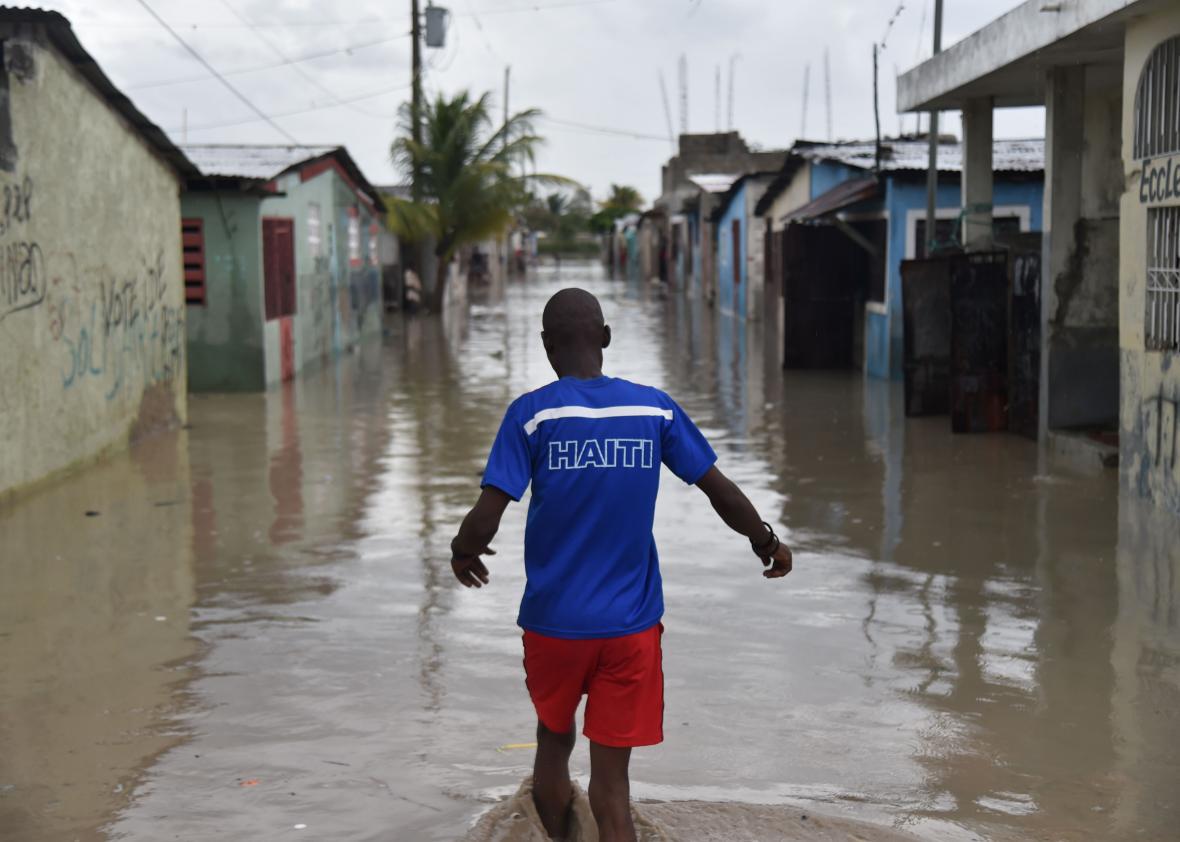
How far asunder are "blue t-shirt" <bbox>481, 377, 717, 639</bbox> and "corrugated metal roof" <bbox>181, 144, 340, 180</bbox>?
1314cm

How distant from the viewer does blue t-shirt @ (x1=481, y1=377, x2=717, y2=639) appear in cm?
360

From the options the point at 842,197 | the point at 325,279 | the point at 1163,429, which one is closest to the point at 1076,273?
the point at 1163,429

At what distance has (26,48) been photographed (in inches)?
396

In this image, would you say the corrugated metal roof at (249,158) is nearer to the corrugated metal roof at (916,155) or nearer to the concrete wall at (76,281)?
the concrete wall at (76,281)

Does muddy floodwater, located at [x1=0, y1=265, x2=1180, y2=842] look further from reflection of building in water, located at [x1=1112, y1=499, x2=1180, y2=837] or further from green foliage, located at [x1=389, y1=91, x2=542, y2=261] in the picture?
green foliage, located at [x1=389, y1=91, x2=542, y2=261]

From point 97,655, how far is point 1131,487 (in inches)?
261

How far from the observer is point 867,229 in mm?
18953

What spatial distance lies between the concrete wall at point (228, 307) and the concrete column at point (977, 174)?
26.6 ft

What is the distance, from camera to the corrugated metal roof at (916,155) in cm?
1688

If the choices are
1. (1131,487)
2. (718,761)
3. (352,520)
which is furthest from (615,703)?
(1131,487)

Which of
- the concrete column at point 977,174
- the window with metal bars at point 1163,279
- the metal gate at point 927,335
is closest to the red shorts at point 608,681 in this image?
the window with metal bars at point 1163,279

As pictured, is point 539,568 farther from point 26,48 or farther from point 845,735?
point 26,48

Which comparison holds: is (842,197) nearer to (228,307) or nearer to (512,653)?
(228,307)

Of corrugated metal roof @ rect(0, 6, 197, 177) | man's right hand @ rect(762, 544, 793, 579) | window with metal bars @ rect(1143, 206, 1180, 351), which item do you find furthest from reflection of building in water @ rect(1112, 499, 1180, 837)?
corrugated metal roof @ rect(0, 6, 197, 177)
